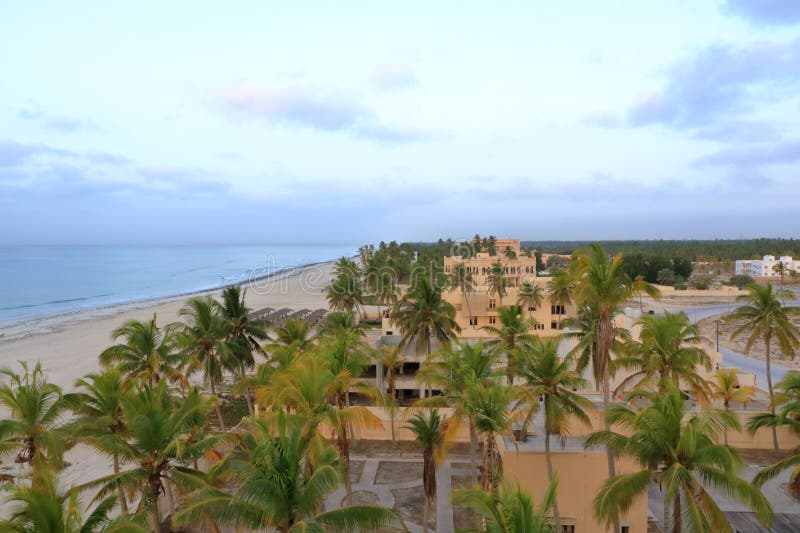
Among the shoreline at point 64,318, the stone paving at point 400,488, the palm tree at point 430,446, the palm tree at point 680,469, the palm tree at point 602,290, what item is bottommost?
the stone paving at point 400,488

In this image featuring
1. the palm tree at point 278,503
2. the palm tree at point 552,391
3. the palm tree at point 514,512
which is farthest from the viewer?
the palm tree at point 552,391

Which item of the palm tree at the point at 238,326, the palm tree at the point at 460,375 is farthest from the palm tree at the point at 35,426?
the palm tree at the point at 238,326

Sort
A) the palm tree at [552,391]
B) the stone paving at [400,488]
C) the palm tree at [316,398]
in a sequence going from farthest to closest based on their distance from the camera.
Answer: the stone paving at [400,488]
the palm tree at [552,391]
the palm tree at [316,398]

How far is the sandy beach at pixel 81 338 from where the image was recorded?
22.9 m

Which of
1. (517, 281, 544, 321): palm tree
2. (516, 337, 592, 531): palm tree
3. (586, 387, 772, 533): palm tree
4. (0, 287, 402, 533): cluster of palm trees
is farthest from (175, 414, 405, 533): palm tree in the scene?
(517, 281, 544, 321): palm tree

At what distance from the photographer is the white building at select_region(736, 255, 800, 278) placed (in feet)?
331

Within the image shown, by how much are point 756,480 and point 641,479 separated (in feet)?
16.5

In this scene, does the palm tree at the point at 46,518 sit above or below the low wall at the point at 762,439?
above

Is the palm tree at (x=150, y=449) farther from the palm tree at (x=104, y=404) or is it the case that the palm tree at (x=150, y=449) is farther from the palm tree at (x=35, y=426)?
the palm tree at (x=104, y=404)

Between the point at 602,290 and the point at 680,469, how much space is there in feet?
21.9

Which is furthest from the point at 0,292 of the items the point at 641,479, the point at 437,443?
the point at 641,479

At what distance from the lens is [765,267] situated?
10175 centimetres

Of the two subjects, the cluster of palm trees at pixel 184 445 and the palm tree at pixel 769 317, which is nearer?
the cluster of palm trees at pixel 184 445

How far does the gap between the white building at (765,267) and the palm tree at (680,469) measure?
112548mm
